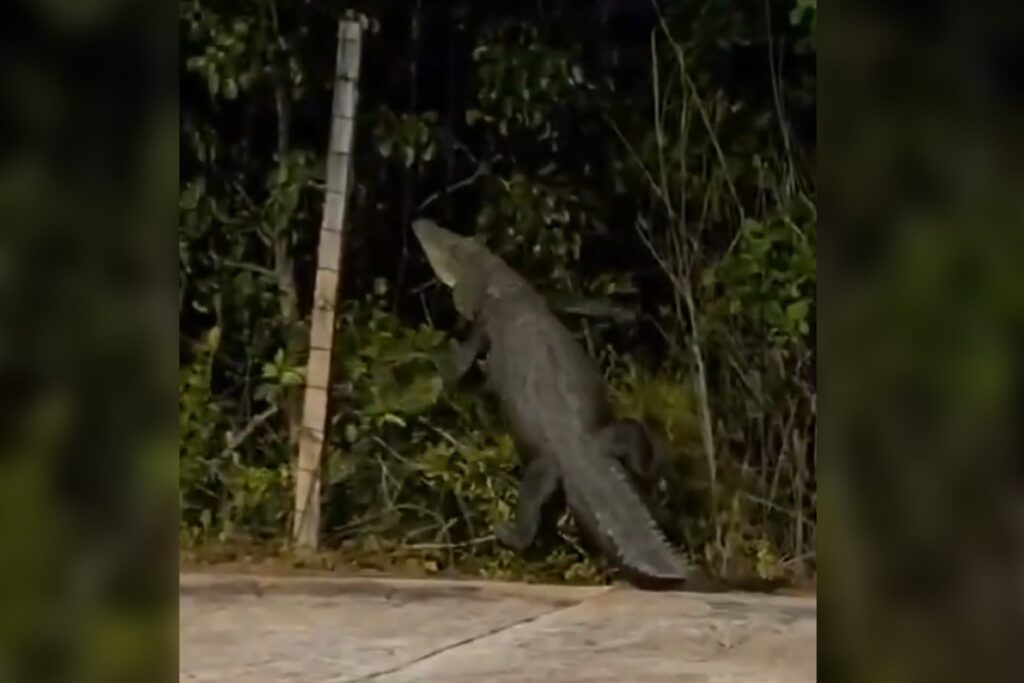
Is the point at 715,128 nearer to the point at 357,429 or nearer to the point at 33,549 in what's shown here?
the point at 357,429

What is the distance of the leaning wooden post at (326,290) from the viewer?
1.32 metres

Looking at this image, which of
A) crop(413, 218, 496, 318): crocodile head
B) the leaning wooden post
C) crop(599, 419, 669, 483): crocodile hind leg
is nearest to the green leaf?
crop(599, 419, 669, 483): crocodile hind leg

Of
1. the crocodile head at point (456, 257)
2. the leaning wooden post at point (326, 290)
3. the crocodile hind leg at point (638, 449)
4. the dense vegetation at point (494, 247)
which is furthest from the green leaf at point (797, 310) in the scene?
the leaning wooden post at point (326, 290)

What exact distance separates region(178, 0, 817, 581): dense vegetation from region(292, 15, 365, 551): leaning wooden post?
0.01 metres

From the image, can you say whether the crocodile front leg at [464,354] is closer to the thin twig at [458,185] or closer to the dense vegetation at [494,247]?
the dense vegetation at [494,247]

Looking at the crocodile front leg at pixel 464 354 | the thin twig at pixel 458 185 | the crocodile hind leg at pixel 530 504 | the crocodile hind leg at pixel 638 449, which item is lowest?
the crocodile hind leg at pixel 530 504

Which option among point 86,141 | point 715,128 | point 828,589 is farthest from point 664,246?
point 86,141

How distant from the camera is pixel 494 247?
4.41 ft

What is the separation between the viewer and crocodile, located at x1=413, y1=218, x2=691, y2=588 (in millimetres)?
1339

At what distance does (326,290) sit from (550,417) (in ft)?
0.77

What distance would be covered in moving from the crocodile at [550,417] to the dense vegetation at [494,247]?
0.02 metres

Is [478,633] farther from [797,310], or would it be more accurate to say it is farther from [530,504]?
[797,310]

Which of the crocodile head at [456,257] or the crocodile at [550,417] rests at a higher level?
the crocodile head at [456,257]

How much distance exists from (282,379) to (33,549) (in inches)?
12.4
